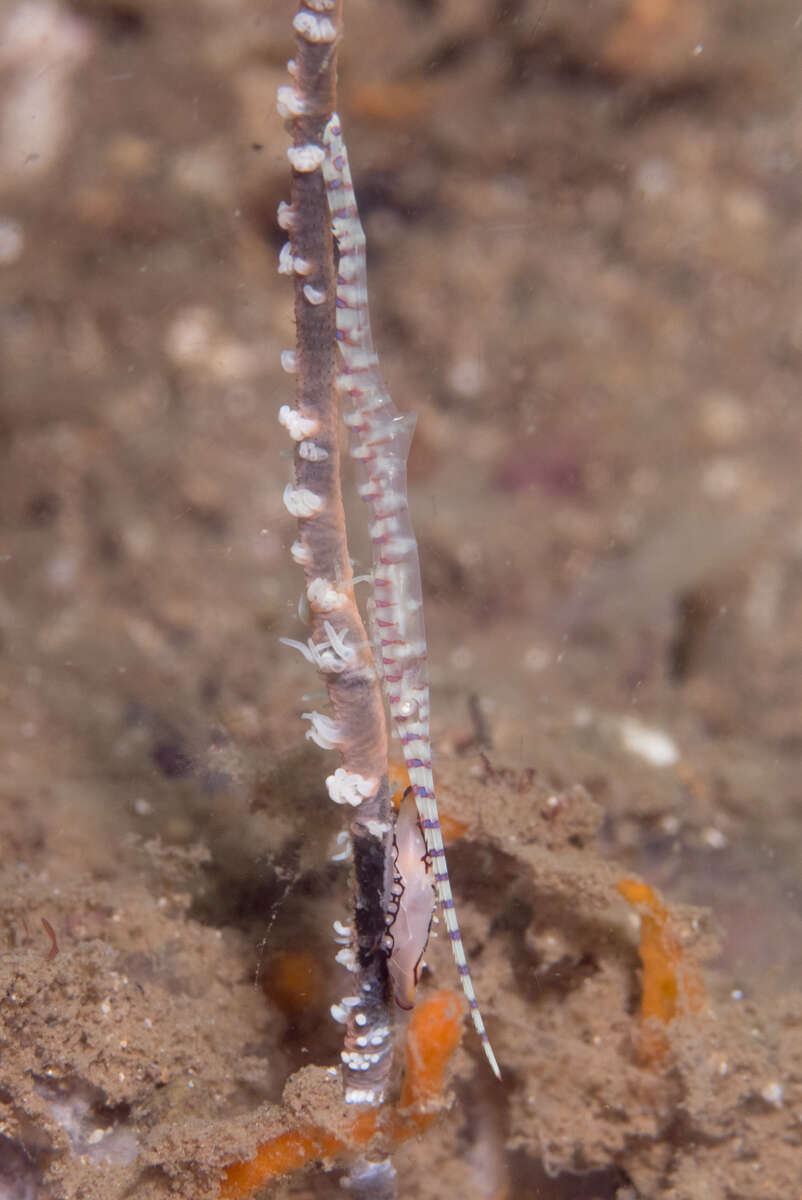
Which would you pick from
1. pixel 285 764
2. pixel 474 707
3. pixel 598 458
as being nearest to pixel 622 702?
pixel 474 707

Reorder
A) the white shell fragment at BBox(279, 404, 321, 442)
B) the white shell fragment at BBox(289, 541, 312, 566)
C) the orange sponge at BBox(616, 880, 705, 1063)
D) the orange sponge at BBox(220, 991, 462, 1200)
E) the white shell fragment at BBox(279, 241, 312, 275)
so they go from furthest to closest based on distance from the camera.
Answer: the orange sponge at BBox(616, 880, 705, 1063) → the orange sponge at BBox(220, 991, 462, 1200) → the white shell fragment at BBox(289, 541, 312, 566) → the white shell fragment at BBox(279, 404, 321, 442) → the white shell fragment at BBox(279, 241, 312, 275)

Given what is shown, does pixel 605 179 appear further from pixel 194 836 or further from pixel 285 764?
pixel 194 836

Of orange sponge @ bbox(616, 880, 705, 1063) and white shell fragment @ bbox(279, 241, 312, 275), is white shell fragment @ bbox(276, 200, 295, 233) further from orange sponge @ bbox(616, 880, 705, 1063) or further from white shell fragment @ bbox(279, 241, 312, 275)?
orange sponge @ bbox(616, 880, 705, 1063)

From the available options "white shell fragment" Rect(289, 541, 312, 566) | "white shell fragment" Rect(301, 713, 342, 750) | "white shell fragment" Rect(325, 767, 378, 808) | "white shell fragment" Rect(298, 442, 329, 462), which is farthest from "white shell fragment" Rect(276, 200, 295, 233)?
"white shell fragment" Rect(325, 767, 378, 808)

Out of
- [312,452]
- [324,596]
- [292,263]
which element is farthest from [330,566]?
[292,263]

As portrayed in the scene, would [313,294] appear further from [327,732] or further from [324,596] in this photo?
[327,732]

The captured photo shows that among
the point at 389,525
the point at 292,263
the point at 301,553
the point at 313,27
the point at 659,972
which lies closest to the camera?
the point at 313,27

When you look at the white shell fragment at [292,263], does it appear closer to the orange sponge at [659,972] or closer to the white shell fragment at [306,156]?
the white shell fragment at [306,156]
